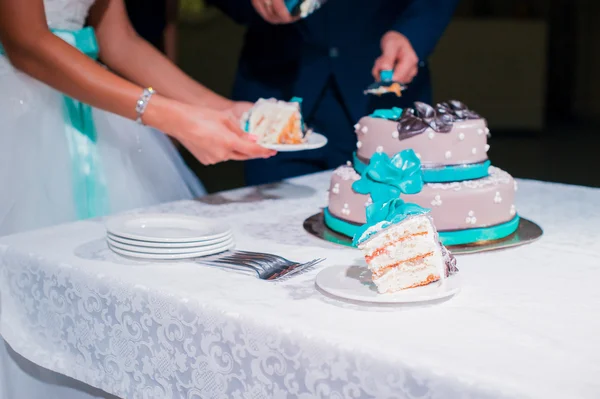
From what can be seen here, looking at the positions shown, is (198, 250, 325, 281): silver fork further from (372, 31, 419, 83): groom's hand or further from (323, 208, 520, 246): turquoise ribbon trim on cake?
(372, 31, 419, 83): groom's hand

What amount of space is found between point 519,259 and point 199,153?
33.0 inches

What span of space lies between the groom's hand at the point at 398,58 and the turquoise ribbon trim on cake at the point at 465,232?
0.89 meters

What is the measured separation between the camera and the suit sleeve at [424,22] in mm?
2775

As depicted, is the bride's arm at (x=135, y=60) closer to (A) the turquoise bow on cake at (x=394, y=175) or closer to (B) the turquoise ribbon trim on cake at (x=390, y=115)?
(B) the turquoise ribbon trim on cake at (x=390, y=115)

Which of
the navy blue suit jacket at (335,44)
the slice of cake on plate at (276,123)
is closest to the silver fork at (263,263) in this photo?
the slice of cake on plate at (276,123)

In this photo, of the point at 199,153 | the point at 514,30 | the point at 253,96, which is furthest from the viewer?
the point at 514,30

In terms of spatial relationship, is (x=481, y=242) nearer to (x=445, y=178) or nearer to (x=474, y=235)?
(x=474, y=235)

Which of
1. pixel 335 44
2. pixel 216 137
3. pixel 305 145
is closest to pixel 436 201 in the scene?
pixel 305 145

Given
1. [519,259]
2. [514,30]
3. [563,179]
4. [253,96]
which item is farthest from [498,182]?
[514,30]

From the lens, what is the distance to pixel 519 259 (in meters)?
1.58

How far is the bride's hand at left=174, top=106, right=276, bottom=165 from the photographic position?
196cm

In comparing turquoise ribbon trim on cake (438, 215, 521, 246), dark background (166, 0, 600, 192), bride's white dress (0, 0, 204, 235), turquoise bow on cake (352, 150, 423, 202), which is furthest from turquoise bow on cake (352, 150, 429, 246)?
dark background (166, 0, 600, 192)

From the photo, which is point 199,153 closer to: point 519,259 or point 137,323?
point 137,323

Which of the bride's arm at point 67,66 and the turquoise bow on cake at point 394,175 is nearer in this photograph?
the turquoise bow on cake at point 394,175
